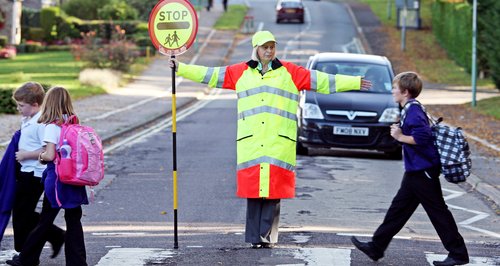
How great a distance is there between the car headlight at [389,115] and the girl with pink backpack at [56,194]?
11.2 metres

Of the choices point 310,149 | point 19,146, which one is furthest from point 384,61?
point 19,146

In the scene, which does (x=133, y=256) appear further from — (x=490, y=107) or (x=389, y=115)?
(x=490, y=107)

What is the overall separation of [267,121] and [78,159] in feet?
6.44

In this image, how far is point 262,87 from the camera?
32.8 feet

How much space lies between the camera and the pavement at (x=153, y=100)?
22500 millimetres

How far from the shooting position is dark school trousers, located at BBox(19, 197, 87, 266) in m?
8.77

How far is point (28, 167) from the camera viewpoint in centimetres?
904

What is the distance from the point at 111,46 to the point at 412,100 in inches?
1404

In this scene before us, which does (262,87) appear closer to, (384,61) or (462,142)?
(462,142)

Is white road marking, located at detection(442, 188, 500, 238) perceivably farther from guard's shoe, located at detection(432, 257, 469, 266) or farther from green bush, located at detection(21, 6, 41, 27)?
green bush, located at detection(21, 6, 41, 27)

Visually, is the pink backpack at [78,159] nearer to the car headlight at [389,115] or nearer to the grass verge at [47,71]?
the car headlight at [389,115]

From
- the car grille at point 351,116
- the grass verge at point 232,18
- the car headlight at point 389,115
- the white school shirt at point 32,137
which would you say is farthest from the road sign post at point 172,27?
the grass verge at point 232,18

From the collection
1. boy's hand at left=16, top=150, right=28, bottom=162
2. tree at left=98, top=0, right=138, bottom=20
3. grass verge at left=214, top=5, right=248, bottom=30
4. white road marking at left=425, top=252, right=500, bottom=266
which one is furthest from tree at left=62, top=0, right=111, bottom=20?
boy's hand at left=16, top=150, right=28, bottom=162

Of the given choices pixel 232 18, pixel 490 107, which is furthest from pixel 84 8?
pixel 490 107
